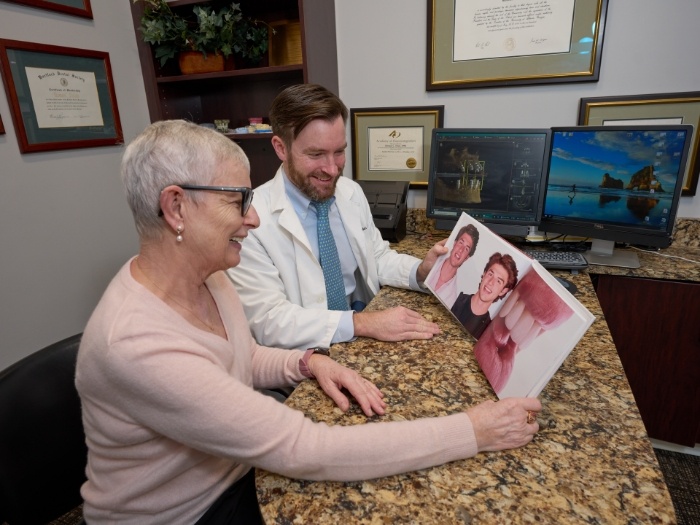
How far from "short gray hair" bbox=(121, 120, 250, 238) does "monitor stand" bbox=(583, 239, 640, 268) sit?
1398 mm

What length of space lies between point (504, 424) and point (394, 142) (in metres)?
1.53

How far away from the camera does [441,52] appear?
1.82m

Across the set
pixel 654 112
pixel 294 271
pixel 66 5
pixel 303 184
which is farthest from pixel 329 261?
pixel 66 5

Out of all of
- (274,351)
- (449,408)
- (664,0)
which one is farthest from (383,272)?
(664,0)

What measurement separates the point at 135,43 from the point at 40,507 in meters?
2.05

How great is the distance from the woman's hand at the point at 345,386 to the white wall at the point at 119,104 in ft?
4.33

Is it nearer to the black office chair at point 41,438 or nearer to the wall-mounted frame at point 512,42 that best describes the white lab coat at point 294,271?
the black office chair at point 41,438

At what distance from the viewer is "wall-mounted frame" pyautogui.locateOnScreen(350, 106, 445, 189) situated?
194 cm

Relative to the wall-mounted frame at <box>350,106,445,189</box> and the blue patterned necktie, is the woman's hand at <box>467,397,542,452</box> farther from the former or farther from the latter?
the wall-mounted frame at <box>350,106,445,189</box>

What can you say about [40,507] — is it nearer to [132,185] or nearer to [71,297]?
[132,185]

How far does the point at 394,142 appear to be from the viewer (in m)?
2.01

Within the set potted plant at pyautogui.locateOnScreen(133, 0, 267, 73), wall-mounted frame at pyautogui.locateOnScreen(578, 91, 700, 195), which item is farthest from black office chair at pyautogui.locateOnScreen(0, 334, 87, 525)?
wall-mounted frame at pyautogui.locateOnScreen(578, 91, 700, 195)

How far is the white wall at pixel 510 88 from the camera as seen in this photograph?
157 centimetres

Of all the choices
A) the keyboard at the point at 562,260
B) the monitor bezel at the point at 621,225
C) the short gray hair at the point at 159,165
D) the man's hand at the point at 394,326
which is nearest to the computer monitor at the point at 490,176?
the monitor bezel at the point at 621,225
